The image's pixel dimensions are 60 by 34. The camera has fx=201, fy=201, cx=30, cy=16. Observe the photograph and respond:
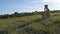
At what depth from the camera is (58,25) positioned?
1114 centimetres

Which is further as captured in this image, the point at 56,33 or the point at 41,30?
the point at 41,30

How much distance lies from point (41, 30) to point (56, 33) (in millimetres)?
982

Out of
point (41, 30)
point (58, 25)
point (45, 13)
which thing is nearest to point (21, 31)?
point (41, 30)

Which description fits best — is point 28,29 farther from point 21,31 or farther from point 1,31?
point 1,31

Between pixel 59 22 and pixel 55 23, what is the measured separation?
24 cm

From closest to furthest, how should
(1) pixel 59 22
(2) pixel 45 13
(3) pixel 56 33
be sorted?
1. (3) pixel 56 33
2. (1) pixel 59 22
3. (2) pixel 45 13

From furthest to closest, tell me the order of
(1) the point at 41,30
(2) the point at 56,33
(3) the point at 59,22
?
(3) the point at 59,22
(1) the point at 41,30
(2) the point at 56,33

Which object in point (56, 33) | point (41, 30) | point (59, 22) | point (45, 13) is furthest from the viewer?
point (45, 13)

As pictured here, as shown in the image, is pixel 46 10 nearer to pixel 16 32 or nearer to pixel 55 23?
pixel 55 23

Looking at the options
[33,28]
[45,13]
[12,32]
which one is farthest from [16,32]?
[45,13]

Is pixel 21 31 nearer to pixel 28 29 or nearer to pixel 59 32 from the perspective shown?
pixel 28 29

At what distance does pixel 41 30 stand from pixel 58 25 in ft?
3.62

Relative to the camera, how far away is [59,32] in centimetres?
1003

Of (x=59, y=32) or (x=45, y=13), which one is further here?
(x=45, y=13)
